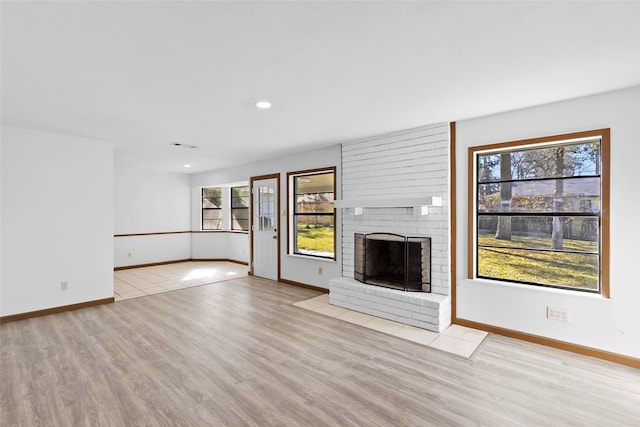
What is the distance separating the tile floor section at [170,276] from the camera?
18.0 feet

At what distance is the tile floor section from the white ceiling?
A: 117 inches

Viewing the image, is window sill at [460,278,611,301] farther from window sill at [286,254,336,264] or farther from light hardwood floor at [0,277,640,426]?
window sill at [286,254,336,264]

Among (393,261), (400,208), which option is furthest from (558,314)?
(400,208)

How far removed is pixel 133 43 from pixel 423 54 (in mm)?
1907

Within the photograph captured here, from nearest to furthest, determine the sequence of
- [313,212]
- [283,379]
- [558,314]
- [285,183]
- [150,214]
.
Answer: [283,379] < [558,314] < [313,212] < [285,183] < [150,214]

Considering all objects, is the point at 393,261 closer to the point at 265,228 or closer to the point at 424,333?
the point at 424,333

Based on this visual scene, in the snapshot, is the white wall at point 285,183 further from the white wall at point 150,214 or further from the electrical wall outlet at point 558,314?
the electrical wall outlet at point 558,314

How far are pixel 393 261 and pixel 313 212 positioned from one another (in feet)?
6.03

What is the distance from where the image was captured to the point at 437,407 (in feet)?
7.18

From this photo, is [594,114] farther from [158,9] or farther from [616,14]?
[158,9]

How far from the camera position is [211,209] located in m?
8.75

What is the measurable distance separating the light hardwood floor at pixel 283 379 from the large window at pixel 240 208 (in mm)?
4590

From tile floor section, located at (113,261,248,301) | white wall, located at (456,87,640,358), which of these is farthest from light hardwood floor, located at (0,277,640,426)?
tile floor section, located at (113,261,248,301)

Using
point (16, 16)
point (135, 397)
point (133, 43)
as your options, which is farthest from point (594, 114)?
point (135, 397)
